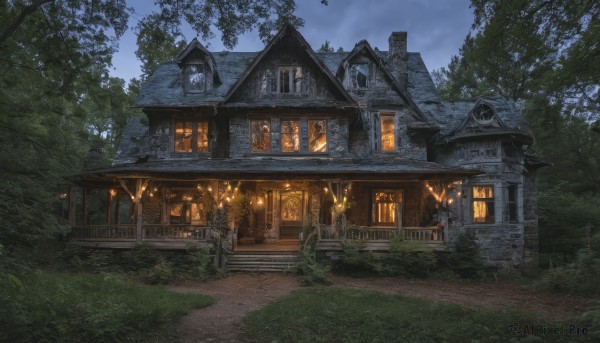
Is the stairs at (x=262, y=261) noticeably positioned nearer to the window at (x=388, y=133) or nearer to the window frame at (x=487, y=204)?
the window at (x=388, y=133)

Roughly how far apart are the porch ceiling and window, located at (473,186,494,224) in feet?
8.66

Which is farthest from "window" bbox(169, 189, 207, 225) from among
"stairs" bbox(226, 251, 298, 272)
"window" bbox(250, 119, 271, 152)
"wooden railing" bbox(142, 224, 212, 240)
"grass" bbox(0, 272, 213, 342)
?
"grass" bbox(0, 272, 213, 342)

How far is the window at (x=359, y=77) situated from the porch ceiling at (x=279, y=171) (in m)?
4.84

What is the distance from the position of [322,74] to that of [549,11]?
1150cm

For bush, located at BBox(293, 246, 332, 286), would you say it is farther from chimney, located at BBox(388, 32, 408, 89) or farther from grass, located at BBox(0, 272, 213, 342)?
chimney, located at BBox(388, 32, 408, 89)

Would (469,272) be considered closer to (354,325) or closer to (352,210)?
(352,210)

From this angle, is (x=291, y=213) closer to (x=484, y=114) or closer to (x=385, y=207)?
(x=385, y=207)

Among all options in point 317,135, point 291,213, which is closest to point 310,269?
point 291,213

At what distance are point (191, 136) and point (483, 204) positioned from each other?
1529 cm

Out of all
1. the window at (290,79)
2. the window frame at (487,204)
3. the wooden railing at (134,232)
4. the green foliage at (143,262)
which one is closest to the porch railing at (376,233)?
the window frame at (487,204)

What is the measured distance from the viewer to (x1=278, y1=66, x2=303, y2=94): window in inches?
772

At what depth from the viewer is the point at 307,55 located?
19.3 metres

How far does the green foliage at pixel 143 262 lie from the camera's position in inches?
575

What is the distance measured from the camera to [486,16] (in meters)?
9.48
